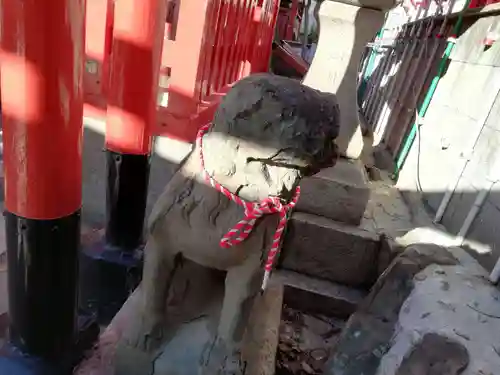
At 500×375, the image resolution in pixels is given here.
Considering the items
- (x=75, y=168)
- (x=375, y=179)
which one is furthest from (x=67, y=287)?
(x=375, y=179)

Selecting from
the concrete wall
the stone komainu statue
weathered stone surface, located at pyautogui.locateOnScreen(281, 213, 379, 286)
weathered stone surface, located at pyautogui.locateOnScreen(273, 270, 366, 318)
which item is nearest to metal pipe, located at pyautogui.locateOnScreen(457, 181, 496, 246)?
the concrete wall

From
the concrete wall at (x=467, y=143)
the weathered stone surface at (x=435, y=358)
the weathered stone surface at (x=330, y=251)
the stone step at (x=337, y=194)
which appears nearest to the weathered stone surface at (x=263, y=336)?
the weathered stone surface at (x=435, y=358)

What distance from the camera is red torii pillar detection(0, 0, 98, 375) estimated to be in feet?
3.23

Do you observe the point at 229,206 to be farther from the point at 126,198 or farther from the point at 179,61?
the point at 179,61

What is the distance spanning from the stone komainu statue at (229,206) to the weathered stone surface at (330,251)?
1.02 m

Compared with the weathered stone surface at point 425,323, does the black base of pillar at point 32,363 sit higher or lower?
lower

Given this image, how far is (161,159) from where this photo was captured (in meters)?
2.45

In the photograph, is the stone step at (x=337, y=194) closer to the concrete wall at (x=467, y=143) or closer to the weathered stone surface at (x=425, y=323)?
the weathered stone surface at (x=425, y=323)

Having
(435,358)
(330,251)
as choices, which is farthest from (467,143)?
(435,358)

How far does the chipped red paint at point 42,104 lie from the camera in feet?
3.17

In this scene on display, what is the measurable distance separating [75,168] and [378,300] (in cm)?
132

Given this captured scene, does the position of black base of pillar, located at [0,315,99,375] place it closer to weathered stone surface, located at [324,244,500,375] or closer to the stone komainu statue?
the stone komainu statue

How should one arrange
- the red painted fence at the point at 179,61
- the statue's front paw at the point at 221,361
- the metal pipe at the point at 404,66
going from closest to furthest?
the statue's front paw at the point at 221,361, the red painted fence at the point at 179,61, the metal pipe at the point at 404,66

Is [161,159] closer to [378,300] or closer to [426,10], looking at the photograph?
[378,300]
